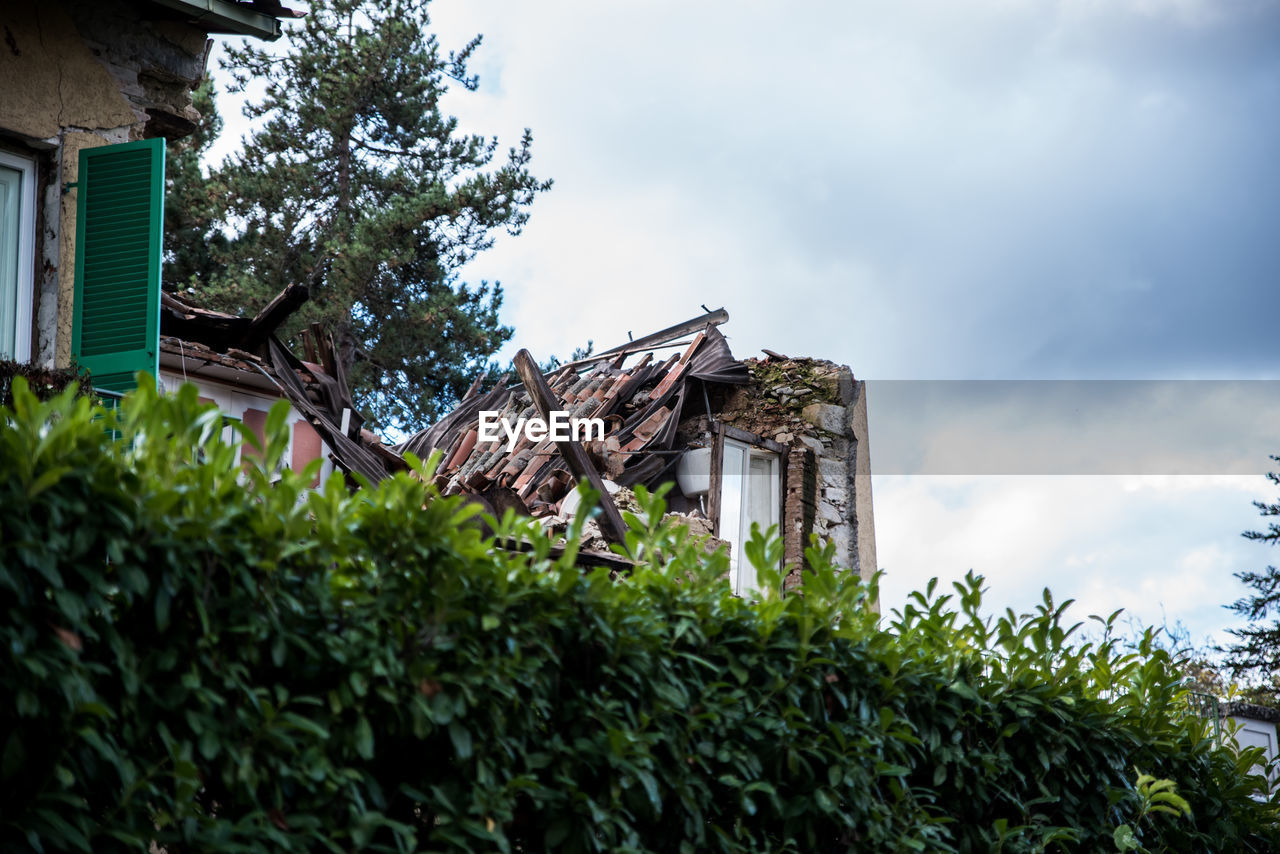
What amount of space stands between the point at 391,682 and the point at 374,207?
20.2 meters

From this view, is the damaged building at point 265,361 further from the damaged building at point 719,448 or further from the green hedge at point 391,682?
the green hedge at point 391,682

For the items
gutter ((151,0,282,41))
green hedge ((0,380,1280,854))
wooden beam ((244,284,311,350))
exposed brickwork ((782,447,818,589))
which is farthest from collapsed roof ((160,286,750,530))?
green hedge ((0,380,1280,854))

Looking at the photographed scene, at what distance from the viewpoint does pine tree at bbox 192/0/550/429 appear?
21312mm

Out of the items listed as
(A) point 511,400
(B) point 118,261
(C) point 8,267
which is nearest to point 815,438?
(A) point 511,400

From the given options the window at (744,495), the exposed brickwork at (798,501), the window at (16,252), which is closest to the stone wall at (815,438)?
the exposed brickwork at (798,501)

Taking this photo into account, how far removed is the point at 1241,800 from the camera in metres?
5.14

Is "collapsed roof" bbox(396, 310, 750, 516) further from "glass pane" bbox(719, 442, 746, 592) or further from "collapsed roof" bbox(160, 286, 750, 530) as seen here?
"glass pane" bbox(719, 442, 746, 592)

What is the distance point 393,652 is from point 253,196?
2095cm

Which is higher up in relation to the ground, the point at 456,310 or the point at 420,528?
the point at 456,310

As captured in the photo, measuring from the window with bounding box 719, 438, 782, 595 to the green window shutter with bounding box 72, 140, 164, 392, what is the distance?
7.10 meters

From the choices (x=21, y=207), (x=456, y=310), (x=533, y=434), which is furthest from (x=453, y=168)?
(x=21, y=207)

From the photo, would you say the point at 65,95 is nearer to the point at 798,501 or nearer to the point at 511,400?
the point at 511,400

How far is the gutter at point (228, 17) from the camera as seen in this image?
20.4ft

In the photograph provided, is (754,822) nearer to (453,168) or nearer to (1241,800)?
(1241,800)
